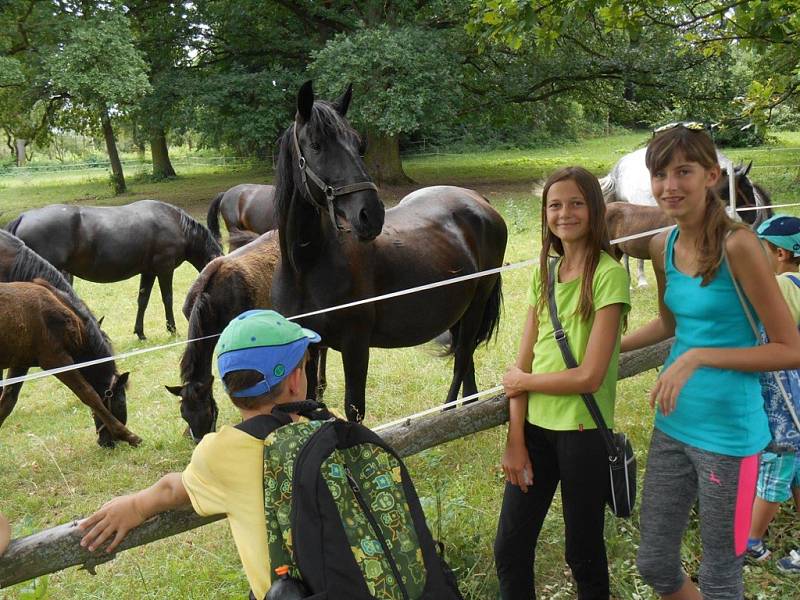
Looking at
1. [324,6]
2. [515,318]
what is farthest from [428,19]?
[515,318]

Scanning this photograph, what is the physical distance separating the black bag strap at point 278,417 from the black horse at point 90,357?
3915 millimetres

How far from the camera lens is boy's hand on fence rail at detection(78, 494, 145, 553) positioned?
6.34 feet

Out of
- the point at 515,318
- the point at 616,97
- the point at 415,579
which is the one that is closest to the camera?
the point at 415,579

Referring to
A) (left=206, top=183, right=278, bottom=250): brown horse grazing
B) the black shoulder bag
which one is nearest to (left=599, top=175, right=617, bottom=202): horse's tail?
(left=206, top=183, right=278, bottom=250): brown horse grazing

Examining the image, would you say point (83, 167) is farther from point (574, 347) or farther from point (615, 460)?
point (615, 460)

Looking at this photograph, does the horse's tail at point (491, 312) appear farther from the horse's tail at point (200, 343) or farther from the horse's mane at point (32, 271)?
the horse's mane at point (32, 271)

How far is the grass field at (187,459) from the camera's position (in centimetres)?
312

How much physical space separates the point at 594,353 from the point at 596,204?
1.73 ft

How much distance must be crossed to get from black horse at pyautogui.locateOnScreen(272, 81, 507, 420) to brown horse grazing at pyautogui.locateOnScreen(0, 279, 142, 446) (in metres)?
2.01

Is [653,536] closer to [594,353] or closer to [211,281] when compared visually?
[594,353]

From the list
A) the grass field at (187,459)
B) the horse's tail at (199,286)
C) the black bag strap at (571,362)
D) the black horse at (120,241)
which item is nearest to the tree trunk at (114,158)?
the grass field at (187,459)

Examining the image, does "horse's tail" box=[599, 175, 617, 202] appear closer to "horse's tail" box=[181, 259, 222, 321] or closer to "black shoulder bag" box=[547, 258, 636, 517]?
"horse's tail" box=[181, 259, 222, 321]

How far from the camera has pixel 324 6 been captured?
21.6m

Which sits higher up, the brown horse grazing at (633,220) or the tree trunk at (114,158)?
the tree trunk at (114,158)
